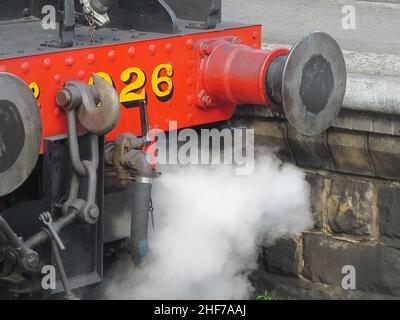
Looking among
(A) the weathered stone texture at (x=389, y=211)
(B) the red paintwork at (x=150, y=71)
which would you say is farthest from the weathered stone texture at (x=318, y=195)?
(B) the red paintwork at (x=150, y=71)

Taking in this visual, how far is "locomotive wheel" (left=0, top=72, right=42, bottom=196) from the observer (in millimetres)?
2924

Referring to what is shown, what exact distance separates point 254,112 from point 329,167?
38 cm

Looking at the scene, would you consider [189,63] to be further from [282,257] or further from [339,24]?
[339,24]

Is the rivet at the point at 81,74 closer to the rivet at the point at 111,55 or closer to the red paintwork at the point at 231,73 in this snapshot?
the rivet at the point at 111,55

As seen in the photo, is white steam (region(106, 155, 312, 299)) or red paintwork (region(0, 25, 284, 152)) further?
white steam (region(106, 155, 312, 299))

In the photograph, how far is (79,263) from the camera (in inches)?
132

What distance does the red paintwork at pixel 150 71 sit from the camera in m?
3.11

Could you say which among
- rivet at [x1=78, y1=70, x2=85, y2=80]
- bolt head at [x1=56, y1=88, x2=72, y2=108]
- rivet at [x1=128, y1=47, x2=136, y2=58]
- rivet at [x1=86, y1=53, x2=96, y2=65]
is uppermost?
→ rivet at [x1=128, y1=47, x2=136, y2=58]

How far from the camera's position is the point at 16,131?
298 centimetres

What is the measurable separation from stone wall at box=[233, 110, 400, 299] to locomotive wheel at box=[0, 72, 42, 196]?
1.30 meters

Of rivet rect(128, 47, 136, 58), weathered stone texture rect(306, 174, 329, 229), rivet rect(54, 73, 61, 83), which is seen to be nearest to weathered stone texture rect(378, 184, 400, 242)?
weathered stone texture rect(306, 174, 329, 229)

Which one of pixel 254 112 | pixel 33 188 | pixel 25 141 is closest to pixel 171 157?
pixel 254 112

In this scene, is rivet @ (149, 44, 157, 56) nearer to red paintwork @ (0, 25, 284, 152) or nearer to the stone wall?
red paintwork @ (0, 25, 284, 152)
